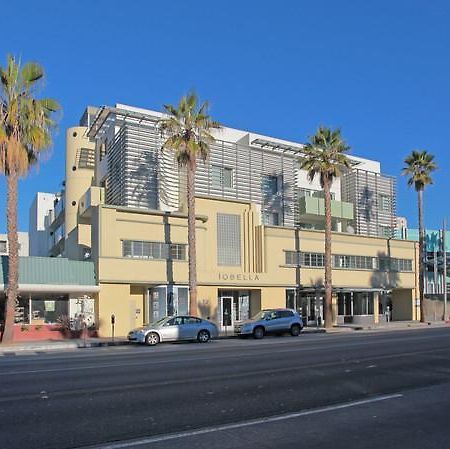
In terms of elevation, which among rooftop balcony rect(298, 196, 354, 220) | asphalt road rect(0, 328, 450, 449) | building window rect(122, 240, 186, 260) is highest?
rooftop balcony rect(298, 196, 354, 220)

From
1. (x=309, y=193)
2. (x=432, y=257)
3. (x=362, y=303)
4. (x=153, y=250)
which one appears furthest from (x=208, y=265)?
(x=432, y=257)

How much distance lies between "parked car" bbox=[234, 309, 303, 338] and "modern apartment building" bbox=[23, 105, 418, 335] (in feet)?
19.1

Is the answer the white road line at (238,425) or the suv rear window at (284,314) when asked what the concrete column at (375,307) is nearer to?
the suv rear window at (284,314)

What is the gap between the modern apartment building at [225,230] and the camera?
34.8 metres

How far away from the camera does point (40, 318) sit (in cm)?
Result: 3234

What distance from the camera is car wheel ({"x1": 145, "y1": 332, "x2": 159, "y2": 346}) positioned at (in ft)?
88.2

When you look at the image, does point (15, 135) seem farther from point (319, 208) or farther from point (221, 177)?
point (319, 208)

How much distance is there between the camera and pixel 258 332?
3098 centimetres

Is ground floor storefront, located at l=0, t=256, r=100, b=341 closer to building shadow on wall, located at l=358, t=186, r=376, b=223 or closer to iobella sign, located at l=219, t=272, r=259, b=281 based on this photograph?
iobella sign, located at l=219, t=272, r=259, b=281

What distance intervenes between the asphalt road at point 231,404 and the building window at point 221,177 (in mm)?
26824

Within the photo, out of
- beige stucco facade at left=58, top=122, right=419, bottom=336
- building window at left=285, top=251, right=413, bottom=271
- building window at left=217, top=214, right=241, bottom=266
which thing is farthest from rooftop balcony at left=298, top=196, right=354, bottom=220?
building window at left=217, top=214, right=241, bottom=266

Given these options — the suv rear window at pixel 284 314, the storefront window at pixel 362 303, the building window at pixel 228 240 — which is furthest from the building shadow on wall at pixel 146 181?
the storefront window at pixel 362 303

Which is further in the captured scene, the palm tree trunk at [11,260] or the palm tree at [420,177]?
the palm tree at [420,177]

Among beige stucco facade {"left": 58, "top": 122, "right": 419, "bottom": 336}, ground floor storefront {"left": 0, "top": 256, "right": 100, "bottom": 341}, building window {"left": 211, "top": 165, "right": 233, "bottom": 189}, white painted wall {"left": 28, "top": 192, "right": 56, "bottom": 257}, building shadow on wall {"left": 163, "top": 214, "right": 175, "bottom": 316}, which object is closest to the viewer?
ground floor storefront {"left": 0, "top": 256, "right": 100, "bottom": 341}
